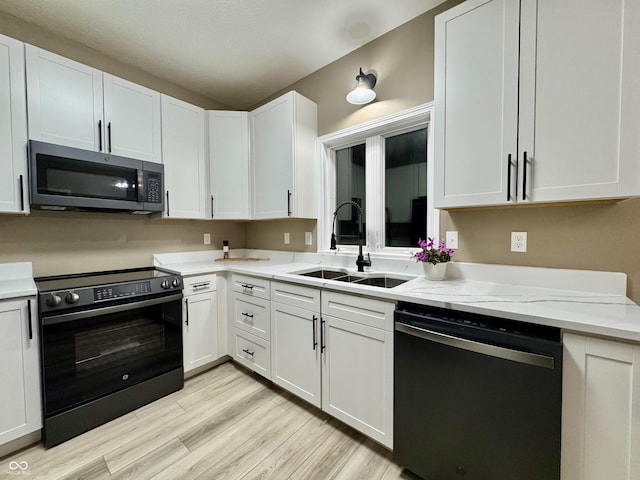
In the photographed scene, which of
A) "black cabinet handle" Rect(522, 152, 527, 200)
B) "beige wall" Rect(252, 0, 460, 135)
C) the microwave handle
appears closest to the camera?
"black cabinet handle" Rect(522, 152, 527, 200)

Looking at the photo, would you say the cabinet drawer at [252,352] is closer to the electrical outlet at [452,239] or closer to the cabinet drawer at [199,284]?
the cabinet drawer at [199,284]

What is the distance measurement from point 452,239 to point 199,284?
1.99 m

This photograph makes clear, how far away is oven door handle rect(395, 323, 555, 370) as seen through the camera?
99 cm

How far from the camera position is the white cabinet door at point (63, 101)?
1.72 meters

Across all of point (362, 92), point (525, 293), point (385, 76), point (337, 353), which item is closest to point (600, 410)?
point (525, 293)

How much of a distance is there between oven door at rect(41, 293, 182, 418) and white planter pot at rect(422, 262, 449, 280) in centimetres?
184

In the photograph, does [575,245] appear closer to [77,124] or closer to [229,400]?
[229,400]

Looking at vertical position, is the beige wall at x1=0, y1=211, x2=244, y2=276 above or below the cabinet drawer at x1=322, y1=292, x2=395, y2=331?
above

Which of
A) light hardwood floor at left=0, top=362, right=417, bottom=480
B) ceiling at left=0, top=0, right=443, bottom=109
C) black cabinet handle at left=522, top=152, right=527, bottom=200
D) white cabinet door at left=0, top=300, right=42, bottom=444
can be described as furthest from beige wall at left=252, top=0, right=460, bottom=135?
white cabinet door at left=0, top=300, right=42, bottom=444

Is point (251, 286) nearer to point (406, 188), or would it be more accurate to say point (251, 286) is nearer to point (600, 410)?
point (406, 188)

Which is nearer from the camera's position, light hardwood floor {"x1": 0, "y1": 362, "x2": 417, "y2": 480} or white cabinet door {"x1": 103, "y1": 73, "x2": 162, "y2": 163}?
light hardwood floor {"x1": 0, "y1": 362, "x2": 417, "y2": 480}

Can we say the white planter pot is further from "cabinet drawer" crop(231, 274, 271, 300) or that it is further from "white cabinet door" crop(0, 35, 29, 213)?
"white cabinet door" crop(0, 35, 29, 213)

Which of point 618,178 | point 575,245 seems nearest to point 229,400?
point 575,245

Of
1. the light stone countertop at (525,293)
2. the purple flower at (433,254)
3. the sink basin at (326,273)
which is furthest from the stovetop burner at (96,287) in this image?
the purple flower at (433,254)
